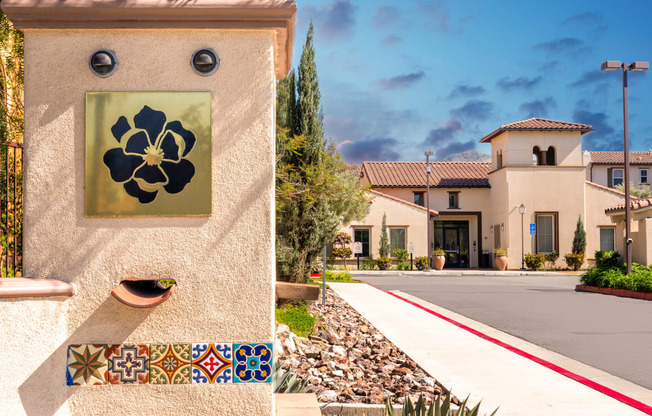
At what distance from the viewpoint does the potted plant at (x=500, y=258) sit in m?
37.8

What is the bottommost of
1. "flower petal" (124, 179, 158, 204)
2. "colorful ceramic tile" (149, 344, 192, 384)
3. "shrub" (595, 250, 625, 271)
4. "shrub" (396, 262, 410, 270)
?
"shrub" (396, 262, 410, 270)

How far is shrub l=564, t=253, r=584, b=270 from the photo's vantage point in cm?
3797

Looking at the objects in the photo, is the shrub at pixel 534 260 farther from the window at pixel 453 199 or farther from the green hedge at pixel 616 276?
the green hedge at pixel 616 276

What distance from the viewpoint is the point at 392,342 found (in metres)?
10.2

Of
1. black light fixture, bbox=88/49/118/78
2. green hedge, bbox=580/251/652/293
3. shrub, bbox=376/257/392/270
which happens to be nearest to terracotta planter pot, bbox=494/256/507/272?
shrub, bbox=376/257/392/270

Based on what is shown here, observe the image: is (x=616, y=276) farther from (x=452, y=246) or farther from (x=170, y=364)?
(x=452, y=246)

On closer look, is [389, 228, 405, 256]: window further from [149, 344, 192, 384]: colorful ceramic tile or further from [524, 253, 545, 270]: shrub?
[149, 344, 192, 384]: colorful ceramic tile

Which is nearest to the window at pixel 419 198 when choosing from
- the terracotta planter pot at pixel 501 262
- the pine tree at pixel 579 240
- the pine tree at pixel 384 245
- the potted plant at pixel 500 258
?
the pine tree at pixel 384 245

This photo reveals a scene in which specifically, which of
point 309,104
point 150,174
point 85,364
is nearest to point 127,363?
point 85,364

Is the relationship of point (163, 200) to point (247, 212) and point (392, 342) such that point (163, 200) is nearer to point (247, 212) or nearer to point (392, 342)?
point (247, 212)

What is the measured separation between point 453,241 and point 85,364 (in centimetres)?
4192

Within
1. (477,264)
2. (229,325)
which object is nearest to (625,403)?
(229,325)

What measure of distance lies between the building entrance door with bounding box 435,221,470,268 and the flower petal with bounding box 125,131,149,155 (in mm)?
40752

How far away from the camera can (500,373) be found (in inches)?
306
